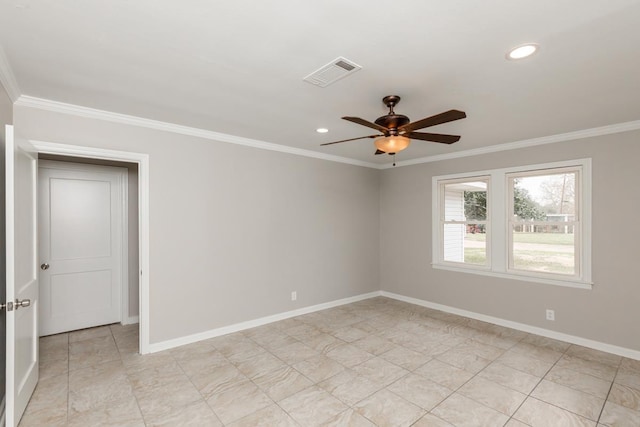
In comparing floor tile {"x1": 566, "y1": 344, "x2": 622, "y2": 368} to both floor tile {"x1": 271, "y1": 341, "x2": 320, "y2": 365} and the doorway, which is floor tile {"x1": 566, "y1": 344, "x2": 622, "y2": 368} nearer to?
floor tile {"x1": 271, "y1": 341, "x2": 320, "y2": 365}

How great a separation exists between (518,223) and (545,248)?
1.46 feet

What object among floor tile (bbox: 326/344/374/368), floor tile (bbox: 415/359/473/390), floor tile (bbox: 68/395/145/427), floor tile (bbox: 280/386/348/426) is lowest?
floor tile (bbox: 326/344/374/368)

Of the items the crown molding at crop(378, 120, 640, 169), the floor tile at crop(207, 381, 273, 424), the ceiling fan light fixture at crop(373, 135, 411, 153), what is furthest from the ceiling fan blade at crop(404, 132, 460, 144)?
the floor tile at crop(207, 381, 273, 424)

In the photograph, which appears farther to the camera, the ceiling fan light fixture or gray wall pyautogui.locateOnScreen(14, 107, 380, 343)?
gray wall pyautogui.locateOnScreen(14, 107, 380, 343)

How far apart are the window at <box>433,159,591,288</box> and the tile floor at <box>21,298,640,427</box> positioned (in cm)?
93

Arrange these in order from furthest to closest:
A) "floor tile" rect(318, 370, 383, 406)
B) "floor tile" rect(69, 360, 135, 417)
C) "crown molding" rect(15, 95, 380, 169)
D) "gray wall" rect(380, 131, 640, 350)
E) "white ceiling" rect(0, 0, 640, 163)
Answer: "gray wall" rect(380, 131, 640, 350) < "crown molding" rect(15, 95, 380, 169) < "floor tile" rect(318, 370, 383, 406) < "floor tile" rect(69, 360, 135, 417) < "white ceiling" rect(0, 0, 640, 163)

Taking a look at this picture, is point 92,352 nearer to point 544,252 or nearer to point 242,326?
point 242,326

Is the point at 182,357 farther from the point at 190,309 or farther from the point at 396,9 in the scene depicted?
the point at 396,9

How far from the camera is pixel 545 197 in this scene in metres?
4.10

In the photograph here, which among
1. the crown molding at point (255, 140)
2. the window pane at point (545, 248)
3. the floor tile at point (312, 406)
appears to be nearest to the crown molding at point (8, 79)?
the crown molding at point (255, 140)

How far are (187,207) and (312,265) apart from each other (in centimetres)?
212

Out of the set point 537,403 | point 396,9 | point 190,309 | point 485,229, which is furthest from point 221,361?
point 485,229

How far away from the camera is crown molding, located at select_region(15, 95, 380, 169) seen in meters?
2.82

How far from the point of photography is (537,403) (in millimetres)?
2512
